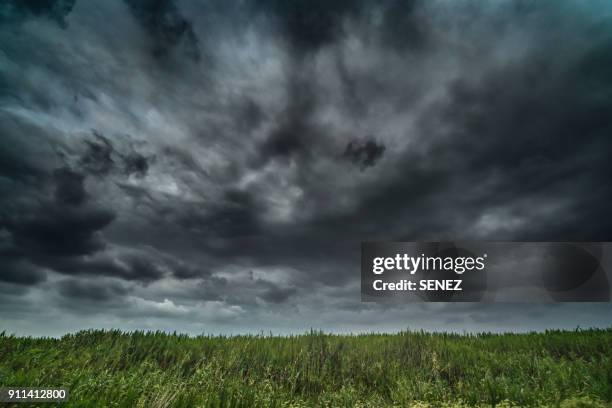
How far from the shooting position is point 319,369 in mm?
21766

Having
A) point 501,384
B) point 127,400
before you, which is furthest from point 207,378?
point 501,384

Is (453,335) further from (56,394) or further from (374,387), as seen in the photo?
(56,394)

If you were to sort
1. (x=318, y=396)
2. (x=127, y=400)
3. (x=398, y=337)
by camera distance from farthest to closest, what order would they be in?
1. (x=398, y=337)
2. (x=318, y=396)
3. (x=127, y=400)

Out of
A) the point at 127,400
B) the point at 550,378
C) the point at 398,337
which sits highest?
the point at 398,337

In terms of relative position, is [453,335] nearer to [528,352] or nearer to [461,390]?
[528,352]

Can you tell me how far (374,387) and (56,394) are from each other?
13993mm

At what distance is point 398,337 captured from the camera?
26984mm

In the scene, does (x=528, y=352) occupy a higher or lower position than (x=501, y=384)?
higher

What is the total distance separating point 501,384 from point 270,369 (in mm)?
11531

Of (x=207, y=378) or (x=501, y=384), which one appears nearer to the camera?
(x=501, y=384)

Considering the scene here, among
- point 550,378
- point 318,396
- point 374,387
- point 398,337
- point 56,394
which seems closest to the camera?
point 56,394

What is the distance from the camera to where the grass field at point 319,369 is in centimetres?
1474

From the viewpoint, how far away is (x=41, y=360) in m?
19.1

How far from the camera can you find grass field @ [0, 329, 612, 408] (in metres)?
14.7
